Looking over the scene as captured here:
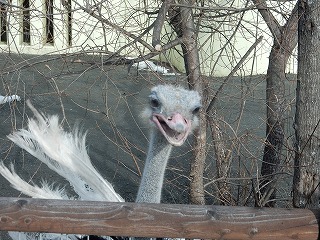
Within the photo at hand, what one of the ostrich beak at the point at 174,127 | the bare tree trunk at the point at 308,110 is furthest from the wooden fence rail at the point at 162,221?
the bare tree trunk at the point at 308,110

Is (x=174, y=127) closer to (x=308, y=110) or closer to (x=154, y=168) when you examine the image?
(x=154, y=168)

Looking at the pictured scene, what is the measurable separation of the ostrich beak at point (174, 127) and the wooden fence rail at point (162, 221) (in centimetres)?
44

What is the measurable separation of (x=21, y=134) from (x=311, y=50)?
1935 millimetres

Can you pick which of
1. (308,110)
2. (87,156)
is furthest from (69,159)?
(308,110)

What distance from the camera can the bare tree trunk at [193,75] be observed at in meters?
4.62

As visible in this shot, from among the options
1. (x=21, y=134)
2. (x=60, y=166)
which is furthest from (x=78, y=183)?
(x=21, y=134)

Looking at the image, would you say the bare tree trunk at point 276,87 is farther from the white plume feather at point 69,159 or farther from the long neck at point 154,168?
the long neck at point 154,168

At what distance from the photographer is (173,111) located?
125 inches

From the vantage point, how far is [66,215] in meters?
2.75

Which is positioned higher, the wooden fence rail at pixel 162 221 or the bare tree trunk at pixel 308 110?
the bare tree trunk at pixel 308 110

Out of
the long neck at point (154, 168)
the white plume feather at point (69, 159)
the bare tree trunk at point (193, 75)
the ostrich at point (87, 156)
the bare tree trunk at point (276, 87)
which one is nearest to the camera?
the ostrich at point (87, 156)

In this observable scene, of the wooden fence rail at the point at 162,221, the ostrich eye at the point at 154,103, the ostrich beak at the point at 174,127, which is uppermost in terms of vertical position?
the ostrich eye at the point at 154,103

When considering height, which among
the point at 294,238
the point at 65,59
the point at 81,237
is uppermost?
the point at 65,59

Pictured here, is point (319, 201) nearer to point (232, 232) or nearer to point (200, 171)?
point (232, 232)
